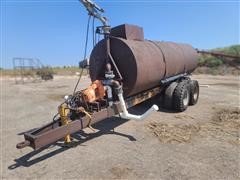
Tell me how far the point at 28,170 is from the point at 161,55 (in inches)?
175

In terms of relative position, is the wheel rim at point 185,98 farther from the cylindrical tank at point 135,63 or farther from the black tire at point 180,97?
the cylindrical tank at point 135,63

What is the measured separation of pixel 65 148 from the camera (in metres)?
4.24

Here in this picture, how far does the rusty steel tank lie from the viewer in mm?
5113

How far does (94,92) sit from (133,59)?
1.17 meters

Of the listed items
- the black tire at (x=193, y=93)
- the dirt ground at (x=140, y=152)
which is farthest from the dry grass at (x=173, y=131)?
the black tire at (x=193, y=93)

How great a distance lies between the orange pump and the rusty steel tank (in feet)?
2.42

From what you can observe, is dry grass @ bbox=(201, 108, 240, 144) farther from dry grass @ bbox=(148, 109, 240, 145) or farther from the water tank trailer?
the water tank trailer

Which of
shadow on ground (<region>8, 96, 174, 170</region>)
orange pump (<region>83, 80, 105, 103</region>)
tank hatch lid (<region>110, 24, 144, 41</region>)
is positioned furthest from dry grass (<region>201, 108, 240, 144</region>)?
tank hatch lid (<region>110, 24, 144, 41</region>)

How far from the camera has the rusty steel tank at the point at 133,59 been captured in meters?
5.11

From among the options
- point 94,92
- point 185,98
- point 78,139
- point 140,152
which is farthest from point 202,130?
point 78,139

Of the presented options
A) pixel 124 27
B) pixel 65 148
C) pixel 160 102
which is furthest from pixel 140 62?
pixel 160 102

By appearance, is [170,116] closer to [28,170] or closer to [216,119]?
[216,119]

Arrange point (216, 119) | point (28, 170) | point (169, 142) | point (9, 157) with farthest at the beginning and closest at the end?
point (216, 119), point (169, 142), point (9, 157), point (28, 170)

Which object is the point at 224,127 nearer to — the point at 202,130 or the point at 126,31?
the point at 202,130
